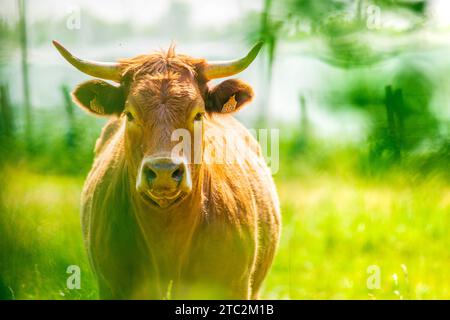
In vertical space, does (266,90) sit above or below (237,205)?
above

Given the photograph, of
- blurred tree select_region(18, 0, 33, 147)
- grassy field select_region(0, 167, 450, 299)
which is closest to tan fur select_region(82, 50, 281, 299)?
grassy field select_region(0, 167, 450, 299)

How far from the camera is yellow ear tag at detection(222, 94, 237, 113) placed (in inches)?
201

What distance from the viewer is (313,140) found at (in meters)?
7.78

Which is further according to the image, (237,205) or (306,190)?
(306,190)

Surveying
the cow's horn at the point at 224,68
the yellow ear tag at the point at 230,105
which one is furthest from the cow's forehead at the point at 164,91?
the yellow ear tag at the point at 230,105

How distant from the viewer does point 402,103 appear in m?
6.95

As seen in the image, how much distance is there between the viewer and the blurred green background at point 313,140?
611 centimetres

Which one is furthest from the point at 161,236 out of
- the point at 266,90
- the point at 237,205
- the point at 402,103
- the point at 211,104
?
the point at 402,103

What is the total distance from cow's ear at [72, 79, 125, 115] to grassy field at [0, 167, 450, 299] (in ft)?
4.29

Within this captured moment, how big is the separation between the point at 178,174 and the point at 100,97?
38.7 inches

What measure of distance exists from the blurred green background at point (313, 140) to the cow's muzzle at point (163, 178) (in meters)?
1.77

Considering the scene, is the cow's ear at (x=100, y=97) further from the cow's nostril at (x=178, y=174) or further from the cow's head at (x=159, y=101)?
the cow's nostril at (x=178, y=174)
